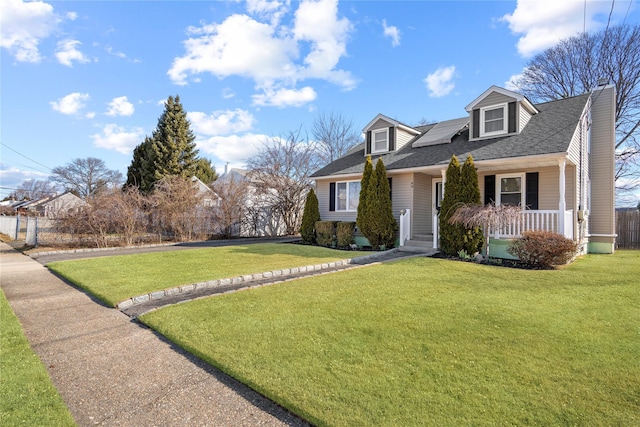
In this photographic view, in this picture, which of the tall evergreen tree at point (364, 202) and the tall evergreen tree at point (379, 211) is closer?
the tall evergreen tree at point (379, 211)

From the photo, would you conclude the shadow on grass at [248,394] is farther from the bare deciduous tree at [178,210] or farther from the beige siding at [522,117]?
the bare deciduous tree at [178,210]

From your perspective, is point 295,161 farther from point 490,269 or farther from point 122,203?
point 490,269

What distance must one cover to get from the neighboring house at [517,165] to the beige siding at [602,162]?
1.2 inches

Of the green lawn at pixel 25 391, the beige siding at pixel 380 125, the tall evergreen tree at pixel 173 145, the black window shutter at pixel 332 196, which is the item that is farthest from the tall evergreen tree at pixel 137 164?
the green lawn at pixel 25 391

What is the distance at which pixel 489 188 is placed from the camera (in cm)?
1252

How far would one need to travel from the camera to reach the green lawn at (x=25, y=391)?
2641 mm

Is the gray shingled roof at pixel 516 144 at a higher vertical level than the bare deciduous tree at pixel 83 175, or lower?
lower

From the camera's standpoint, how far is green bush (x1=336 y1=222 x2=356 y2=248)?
13.5 metres

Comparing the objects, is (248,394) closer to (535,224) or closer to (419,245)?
(419,245)

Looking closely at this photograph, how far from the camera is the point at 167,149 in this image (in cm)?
2648

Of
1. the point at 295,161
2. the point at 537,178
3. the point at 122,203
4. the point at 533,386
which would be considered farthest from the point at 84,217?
the point at 537,178

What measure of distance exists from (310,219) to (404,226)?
4.56 m

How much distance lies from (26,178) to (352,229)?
65.2 m

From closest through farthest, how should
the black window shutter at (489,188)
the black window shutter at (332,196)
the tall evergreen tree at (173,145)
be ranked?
the black window shutter at (489,188) < the black window shutter at (332,196) < the tall evergreen tree at (173,145)
